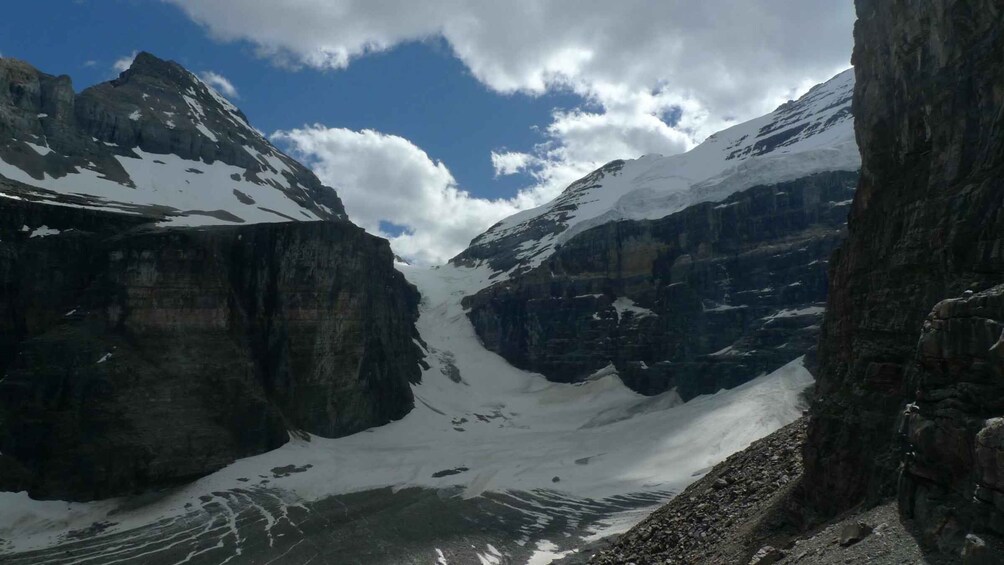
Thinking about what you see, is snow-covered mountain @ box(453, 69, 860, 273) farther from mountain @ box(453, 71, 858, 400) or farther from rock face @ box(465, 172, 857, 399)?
rock face @ box(465, 172, 857, 399)

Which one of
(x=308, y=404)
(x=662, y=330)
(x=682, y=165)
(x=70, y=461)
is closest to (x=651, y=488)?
(x=308, y=404)

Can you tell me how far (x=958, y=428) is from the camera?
11.1 meters

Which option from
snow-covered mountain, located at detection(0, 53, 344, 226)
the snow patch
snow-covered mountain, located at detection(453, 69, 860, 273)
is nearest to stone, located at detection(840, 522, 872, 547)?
the snow patch

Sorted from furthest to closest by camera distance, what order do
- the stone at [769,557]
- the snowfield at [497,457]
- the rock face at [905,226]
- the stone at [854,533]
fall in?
the snowfield at [497,457] < the stone at [769,557] < the rock face at [905,226] < the stone at [854,533]

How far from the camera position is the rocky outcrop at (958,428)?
9.98 metres

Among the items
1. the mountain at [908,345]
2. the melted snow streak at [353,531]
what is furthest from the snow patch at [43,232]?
the mountain at [908,345]

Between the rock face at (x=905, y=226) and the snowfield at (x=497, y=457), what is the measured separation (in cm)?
2055

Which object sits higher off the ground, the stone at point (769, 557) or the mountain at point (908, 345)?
the mountain at point (908, 345)

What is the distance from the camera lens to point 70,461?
146 ft

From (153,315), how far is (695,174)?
385ft

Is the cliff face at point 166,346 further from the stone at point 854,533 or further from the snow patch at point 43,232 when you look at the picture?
the stone at point 854,533

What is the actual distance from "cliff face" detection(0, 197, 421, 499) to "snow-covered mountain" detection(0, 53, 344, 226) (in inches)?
258

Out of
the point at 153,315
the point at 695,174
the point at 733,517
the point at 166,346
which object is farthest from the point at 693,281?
the point at 733,517

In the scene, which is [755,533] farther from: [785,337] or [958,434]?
[785,337]
